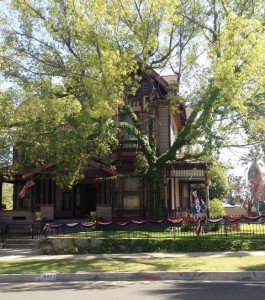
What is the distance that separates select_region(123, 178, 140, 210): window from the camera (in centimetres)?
2461

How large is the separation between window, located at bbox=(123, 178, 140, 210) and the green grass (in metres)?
10.1

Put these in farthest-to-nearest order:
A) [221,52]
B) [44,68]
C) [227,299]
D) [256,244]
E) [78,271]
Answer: [44,68] < [221,52] < [256,244] < [78,271] < [227,299]

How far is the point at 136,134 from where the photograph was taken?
69.8ft

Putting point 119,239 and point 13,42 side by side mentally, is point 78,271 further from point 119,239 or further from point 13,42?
→ point 13,42

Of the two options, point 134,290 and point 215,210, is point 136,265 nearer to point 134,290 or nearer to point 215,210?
point 134,290

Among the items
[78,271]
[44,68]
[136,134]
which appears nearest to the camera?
[78,271]

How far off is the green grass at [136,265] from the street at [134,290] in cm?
120

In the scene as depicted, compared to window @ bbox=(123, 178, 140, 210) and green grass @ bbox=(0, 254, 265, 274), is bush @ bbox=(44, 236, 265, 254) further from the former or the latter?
window @ bbox=(123, 178, 140, 210)

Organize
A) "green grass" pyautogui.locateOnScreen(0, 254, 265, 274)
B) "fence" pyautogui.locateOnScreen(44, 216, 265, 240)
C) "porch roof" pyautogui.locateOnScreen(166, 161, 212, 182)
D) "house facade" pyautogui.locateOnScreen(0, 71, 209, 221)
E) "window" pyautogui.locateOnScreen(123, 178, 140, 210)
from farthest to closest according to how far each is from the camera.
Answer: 1. "window" pyautogui.locateOnScreen(123, 178, 140, 210)
2. "house facade" pyautogui.locateOnScreen(0, 71, 209, 221)
3. "porch roof" pyautogui.locateOnScreen(166, 161, 212, 182)
4. "fence" pyautogui.locateOnScreen(44, 216, 265, 240)
5. "green grass" pyautogui.locateOnScreen(0, 254, 265, 274)

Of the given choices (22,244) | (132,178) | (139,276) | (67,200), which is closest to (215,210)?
(132,178)

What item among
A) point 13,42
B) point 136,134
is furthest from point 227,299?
point 13,42

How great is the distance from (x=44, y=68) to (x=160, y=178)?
820 centimetres

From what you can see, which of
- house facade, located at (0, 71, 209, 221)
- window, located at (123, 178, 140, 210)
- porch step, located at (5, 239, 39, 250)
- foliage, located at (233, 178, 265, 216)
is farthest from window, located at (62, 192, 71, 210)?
foliage, located at (233, 178, 265, 216)

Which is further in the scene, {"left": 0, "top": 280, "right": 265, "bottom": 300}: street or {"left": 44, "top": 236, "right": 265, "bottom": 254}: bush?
{"left": 44, "top": 236, "right": 265, "bottom": 254}: bush
